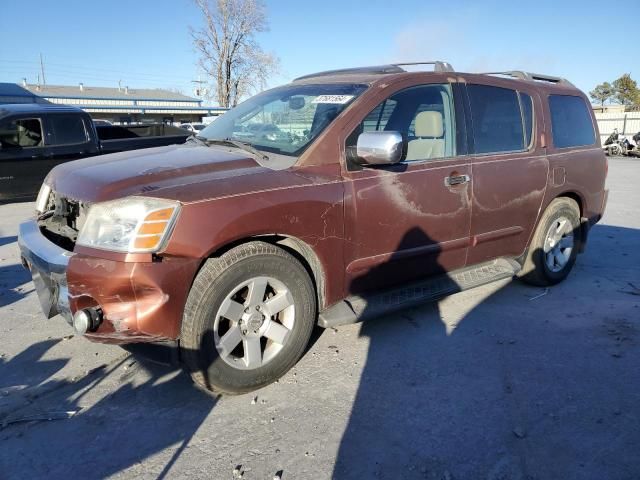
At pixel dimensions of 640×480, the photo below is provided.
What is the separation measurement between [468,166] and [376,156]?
1.10 m

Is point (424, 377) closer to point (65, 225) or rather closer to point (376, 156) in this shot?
point (376, 156)

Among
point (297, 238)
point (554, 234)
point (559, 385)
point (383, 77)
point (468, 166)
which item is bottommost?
point (559, 385)

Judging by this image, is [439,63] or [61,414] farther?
[439,63]

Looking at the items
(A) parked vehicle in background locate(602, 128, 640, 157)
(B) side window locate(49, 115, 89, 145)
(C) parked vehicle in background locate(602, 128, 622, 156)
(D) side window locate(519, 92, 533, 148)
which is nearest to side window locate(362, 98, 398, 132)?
(D) side window locate(519, 92, 533, 148)

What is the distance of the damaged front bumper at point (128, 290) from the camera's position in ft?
8.03

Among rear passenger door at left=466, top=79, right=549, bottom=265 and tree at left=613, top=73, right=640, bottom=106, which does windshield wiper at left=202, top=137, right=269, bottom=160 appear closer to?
rear passenger door at left=466, top=79, right=549, bottom=265

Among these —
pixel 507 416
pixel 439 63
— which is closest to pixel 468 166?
pixel 439 63

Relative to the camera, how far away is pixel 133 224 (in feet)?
8.13

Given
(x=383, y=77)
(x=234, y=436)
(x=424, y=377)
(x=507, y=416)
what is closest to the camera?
(x=234, y=436)

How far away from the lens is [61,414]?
105 inches

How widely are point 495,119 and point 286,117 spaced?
1793 mm

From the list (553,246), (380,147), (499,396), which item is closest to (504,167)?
(553,246)

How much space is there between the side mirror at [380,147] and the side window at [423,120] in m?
0.46

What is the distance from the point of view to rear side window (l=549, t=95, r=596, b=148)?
15.2ft
